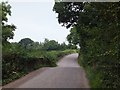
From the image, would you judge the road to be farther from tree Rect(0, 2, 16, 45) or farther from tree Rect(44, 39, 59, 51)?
tree Rect(44, 39, 59, 51)

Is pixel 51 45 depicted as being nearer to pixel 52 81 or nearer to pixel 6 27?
pixel 6 27

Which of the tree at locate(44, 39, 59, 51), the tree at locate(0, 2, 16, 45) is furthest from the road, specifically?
the tree at locate(44, 39, 59, 51)

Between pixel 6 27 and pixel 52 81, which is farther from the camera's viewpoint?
pixel 6 27

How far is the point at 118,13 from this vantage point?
14.6 meters

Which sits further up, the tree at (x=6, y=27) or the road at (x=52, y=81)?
the tree at (x=6, y=27)

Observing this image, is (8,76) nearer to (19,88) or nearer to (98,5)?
(19,88)

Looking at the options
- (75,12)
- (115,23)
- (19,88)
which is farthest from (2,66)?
(75,12)

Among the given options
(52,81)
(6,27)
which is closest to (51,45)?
(6,27)

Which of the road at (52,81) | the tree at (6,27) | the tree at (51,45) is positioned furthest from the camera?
the tree at (51,45)

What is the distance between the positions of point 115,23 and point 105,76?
2.51 metres

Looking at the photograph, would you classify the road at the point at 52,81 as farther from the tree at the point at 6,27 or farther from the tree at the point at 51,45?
the tree at the point at 51,45

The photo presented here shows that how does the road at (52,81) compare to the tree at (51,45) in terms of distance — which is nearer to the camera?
the road at (52,81)

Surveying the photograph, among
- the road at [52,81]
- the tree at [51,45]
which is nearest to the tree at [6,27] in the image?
the road at [52,81]

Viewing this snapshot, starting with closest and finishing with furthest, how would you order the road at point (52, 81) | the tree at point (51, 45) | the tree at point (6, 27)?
the road at point (52, 81) → the tree at point (6, 27) → the tree at point (51, 45)
